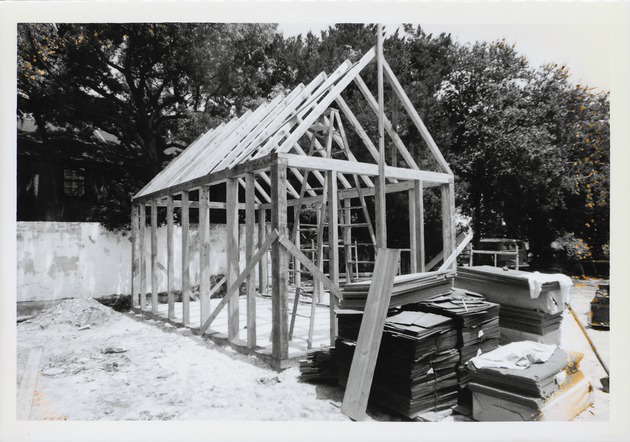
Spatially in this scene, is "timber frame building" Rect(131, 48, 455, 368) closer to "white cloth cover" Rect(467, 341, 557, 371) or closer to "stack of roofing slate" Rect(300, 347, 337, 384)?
"stack of roofing slate" Rect(300, 347, 337, 384)

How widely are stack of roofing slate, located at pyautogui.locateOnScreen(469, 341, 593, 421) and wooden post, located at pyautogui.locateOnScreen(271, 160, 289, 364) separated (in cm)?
233

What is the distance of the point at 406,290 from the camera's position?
4.65 meters

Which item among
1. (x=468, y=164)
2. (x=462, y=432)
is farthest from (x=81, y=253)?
(x=468, y=164)

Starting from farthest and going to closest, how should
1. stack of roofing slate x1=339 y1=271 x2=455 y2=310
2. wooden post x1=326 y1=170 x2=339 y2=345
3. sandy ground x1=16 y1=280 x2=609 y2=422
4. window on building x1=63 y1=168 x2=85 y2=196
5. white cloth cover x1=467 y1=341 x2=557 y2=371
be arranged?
window on building x1=63 y1=168 x2=85 y2=196 → wooden post x1=326 y1=170 x2=339 y2=345 → stack of roofing slate x1=339 y1=271 x2=455 y2=310 → sandy ground x1=16 y1=280 x2=609 y2=422 → white cloth cover x1=467 y1=341 x2=557 y2=371

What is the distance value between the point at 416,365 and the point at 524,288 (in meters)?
1.96

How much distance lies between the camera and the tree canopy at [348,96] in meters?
12.0

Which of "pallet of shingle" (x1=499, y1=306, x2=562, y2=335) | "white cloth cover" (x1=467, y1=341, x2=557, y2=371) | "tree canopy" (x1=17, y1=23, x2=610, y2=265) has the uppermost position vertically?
"tree canopy" (x1=17, y1=23, x2=610, y2=265)

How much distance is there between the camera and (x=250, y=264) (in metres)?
5.84

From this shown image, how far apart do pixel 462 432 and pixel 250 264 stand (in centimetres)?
328

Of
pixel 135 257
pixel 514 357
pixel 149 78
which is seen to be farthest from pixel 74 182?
pixel 514 357

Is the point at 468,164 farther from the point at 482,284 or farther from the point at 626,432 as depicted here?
the point at 626,432

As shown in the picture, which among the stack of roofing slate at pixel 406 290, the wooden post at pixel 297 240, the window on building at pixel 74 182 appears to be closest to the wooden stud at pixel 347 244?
the wooden post at pixel 297 240

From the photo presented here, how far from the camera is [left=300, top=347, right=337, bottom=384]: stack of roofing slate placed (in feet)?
16.4

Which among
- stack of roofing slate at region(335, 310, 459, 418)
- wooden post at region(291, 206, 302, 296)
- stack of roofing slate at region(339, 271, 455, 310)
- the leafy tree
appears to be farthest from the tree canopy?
stack of roofing slate at region(335, 310, 459, 418)
